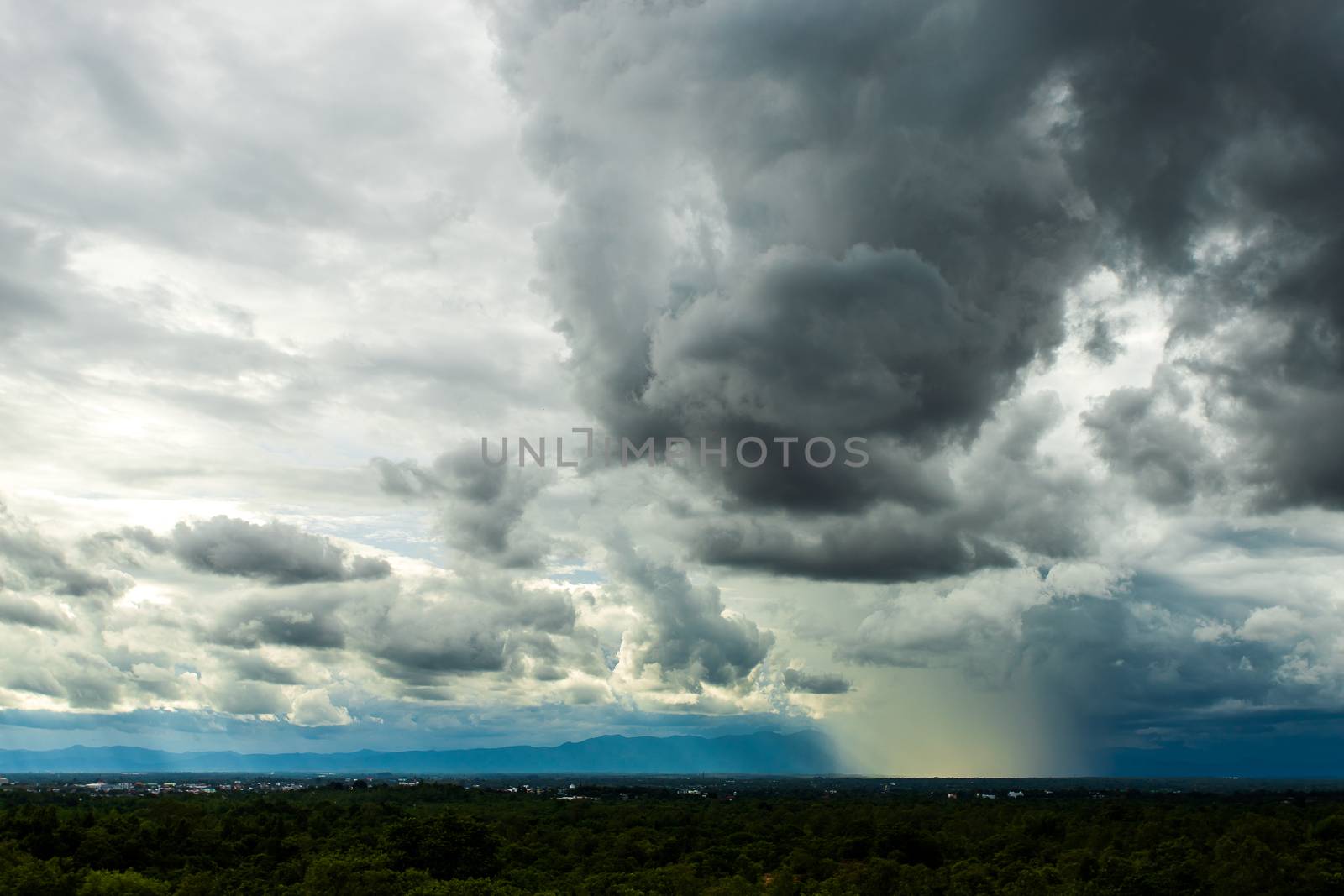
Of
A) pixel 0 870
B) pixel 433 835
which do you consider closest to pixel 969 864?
pixel 433 835

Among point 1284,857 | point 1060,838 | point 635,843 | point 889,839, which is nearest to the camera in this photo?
point 1284,857

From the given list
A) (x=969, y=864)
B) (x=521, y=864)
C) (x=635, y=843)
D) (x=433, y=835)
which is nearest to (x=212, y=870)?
(x=433, y=835)

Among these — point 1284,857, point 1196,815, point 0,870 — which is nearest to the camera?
point 0,870

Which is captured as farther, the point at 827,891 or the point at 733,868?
the point at 733,868

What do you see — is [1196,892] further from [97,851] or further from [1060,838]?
[97,851]

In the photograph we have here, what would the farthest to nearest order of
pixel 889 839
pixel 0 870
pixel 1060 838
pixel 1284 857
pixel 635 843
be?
pixel 1060 838 → pixel 889 839 → pixel 635 843 → pixel 1284 857 → pixel 0 870

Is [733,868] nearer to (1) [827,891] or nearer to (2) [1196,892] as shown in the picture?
(1) [827,891]
